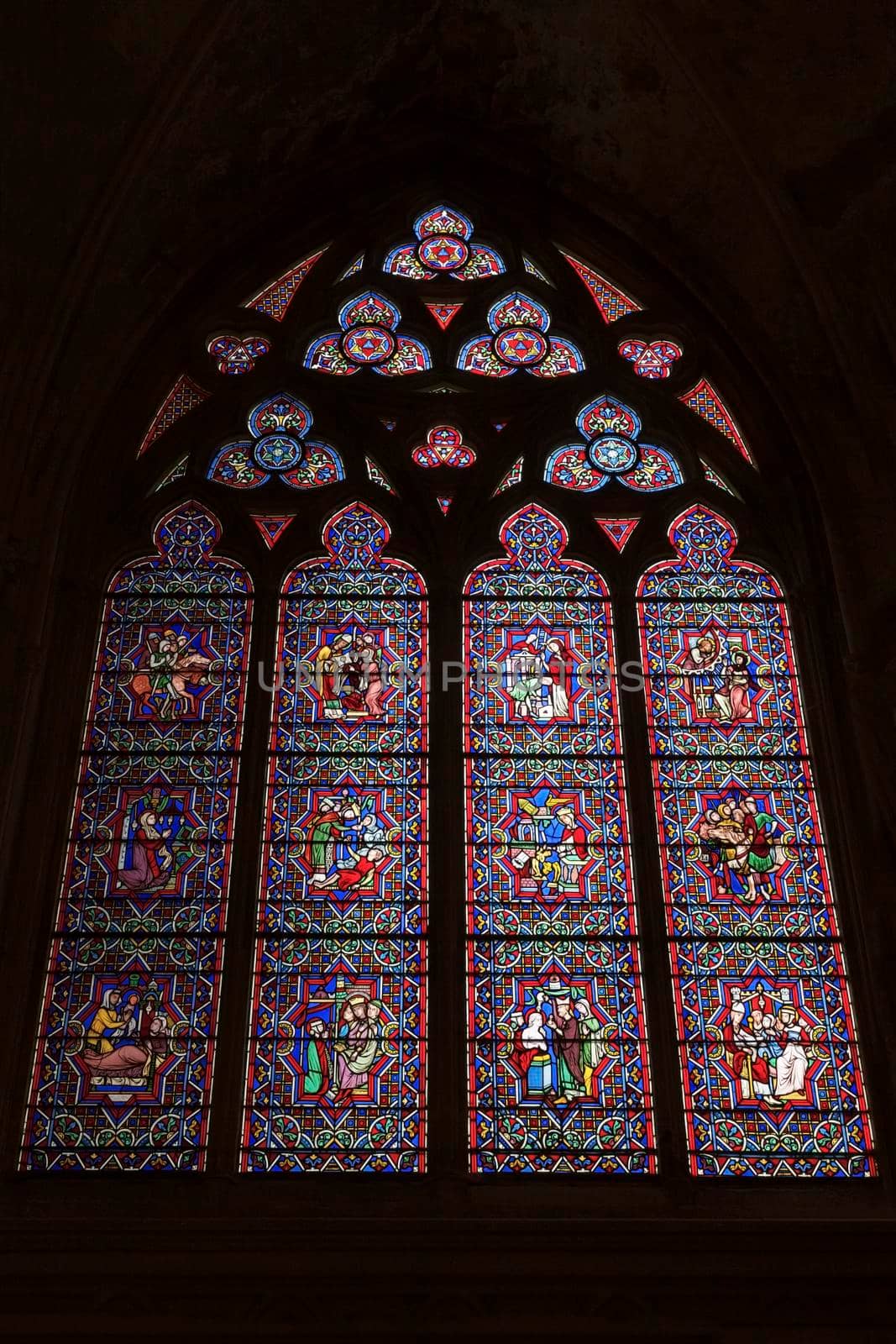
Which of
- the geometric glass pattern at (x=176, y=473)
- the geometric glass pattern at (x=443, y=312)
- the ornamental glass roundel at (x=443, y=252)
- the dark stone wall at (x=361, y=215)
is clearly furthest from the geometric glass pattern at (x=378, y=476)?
the ornamental glass roundel at (x=443, y=252)

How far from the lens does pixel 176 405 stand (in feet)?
30.4

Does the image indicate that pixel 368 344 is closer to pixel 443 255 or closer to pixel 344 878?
pixel 443 255

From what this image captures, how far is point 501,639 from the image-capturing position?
8383mm

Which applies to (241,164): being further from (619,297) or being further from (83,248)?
(619,297)

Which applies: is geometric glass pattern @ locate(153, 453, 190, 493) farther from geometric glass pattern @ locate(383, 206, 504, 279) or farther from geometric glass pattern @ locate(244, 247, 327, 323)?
geometric glass pattern @ locate(383, 206, 504, 279)

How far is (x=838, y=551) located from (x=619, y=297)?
2.50 meters

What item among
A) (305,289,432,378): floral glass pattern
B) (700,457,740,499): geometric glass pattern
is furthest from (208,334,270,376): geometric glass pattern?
(700,457,740,499): geometric glass pattern

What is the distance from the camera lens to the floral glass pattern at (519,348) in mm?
9453

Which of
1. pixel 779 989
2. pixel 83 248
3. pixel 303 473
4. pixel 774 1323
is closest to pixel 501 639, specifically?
pixel 303 473

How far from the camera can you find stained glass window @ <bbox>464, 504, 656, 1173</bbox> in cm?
698

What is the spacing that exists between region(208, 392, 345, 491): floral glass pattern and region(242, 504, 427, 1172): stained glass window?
321 mm

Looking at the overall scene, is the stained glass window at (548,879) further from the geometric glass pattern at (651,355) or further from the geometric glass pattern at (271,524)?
the geometric glass pattern at (651,355)

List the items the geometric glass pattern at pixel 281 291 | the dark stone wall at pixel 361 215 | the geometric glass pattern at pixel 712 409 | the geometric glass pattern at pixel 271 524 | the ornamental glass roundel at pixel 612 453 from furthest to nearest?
1. the geometric glass pattern at pixel 281 291
2. the geometric glass pattern at pixel 712 409
3. the ornamental glass roundel at pixel 612 453
4. the geometric glass pattern at pixel 271 524
5. the dark stone wall at pixel 361 215

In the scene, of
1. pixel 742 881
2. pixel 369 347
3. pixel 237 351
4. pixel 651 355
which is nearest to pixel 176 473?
pixel 237 351
